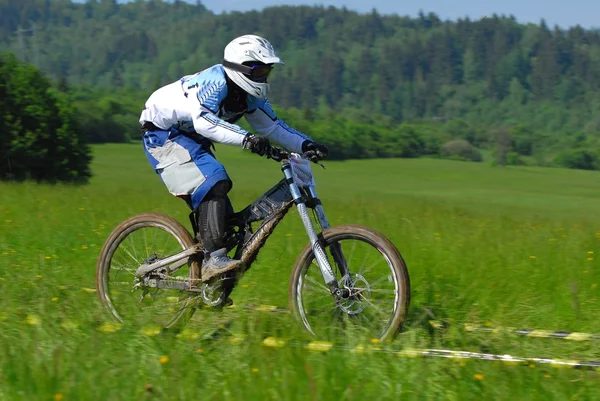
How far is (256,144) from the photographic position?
504cm

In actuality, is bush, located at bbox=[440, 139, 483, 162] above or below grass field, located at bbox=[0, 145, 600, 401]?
below

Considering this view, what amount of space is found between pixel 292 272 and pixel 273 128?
3.42ft

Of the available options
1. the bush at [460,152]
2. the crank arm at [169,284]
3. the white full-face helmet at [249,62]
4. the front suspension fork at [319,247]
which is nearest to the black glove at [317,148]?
the front suspension fork at [319,247]

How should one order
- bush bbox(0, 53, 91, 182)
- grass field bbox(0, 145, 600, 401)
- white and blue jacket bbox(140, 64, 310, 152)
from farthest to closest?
bush bbox(0, 53, 91, 182) → white and blue jacket bbox(140, 64, 310, 152) → grass field bbox(0, 145, 600, 401)

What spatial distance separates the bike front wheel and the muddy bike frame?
5 cm

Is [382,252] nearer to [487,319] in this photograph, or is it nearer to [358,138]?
[487,319]

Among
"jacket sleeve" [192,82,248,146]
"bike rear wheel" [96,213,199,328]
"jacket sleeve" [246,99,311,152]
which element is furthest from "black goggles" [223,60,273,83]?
"bike rear wheel" [96,213,199,328]

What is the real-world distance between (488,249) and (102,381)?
5.45 metres

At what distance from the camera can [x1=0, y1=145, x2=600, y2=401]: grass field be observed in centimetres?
379

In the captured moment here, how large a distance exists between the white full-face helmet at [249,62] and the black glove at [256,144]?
1.33 ft

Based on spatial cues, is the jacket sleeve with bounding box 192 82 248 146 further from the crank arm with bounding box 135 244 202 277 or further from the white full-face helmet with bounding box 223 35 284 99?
the crank arm with bounding box 135 244 202 277

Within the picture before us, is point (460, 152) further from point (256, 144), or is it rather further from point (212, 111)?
point (256, 144)

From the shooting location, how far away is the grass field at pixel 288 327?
3.79 m

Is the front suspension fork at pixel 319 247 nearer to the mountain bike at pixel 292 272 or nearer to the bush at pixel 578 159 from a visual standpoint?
the mountain bike at pixel 292 272
